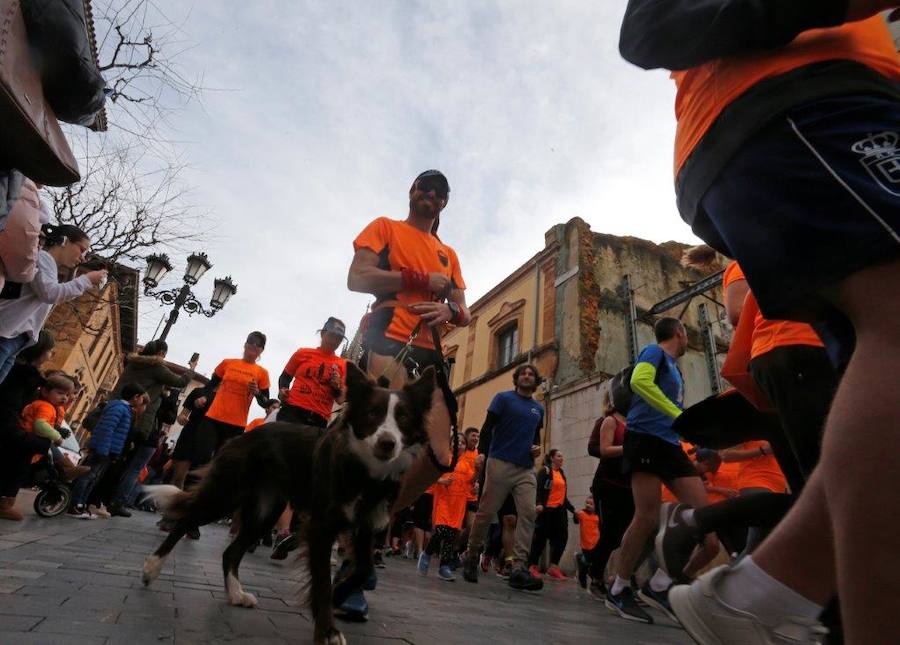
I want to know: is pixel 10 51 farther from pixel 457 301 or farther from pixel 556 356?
pixel 556 356

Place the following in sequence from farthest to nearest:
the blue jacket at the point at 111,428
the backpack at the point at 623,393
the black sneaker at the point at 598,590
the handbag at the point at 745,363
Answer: the blue jacket at the point at 111,428 < the black sneaker at the point at 598,590 < the backpack at the point at 623,393 < the handbag at the point at 745,363

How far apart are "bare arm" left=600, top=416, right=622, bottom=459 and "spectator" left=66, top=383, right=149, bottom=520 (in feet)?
21.3

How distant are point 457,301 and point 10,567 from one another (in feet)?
8.92

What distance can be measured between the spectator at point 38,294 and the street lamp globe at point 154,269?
8.32 meters

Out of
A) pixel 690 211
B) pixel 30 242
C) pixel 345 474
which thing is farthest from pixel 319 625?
pixel 30 242

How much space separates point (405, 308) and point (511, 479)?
3789mm

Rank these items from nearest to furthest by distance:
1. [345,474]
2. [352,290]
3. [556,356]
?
[345,474] < [352,290] < [556,356]

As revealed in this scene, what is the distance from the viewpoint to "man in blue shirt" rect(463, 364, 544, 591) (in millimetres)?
6422

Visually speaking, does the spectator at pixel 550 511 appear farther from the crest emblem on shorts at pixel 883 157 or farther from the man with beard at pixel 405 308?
the crest emblem on shorts at pixel 883 157

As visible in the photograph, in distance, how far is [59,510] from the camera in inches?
258

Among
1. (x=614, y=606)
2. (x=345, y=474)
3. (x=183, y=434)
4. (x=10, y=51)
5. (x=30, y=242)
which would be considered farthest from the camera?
(x=183, y=434)

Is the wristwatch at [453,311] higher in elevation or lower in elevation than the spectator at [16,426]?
higher

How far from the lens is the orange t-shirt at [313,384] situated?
6.17 m

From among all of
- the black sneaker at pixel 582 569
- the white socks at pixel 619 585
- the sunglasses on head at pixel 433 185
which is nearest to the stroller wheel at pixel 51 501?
the sunglasses on head at pixel 433 185
